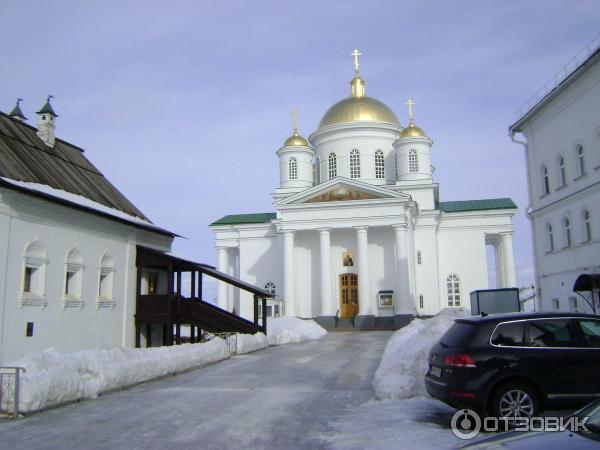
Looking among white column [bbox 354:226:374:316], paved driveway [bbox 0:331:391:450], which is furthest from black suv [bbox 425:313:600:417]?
white column [bbox 354:226:374:316]

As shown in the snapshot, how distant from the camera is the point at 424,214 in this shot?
140ft

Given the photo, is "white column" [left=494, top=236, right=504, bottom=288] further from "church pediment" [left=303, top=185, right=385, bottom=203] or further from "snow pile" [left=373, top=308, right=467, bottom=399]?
"snow pile" [left=373, top=308, right=467, bottom=399]

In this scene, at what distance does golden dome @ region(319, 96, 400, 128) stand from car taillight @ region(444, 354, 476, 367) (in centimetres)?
4003

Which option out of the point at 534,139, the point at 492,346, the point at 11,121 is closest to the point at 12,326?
the point at 11,121

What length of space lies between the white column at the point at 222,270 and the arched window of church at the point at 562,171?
27064 mm

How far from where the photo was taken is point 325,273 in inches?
1521

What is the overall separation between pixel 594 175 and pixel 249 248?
2852 centimetres

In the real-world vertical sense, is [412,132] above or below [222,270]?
above

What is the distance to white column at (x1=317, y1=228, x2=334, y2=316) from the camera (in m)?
38.2

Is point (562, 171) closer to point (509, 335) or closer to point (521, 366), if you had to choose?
point (509, 335)

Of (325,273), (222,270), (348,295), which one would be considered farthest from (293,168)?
(348,295)

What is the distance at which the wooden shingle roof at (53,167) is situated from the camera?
1712 cm

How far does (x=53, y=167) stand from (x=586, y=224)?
19.8 m

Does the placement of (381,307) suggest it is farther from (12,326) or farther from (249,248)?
(12,326)
